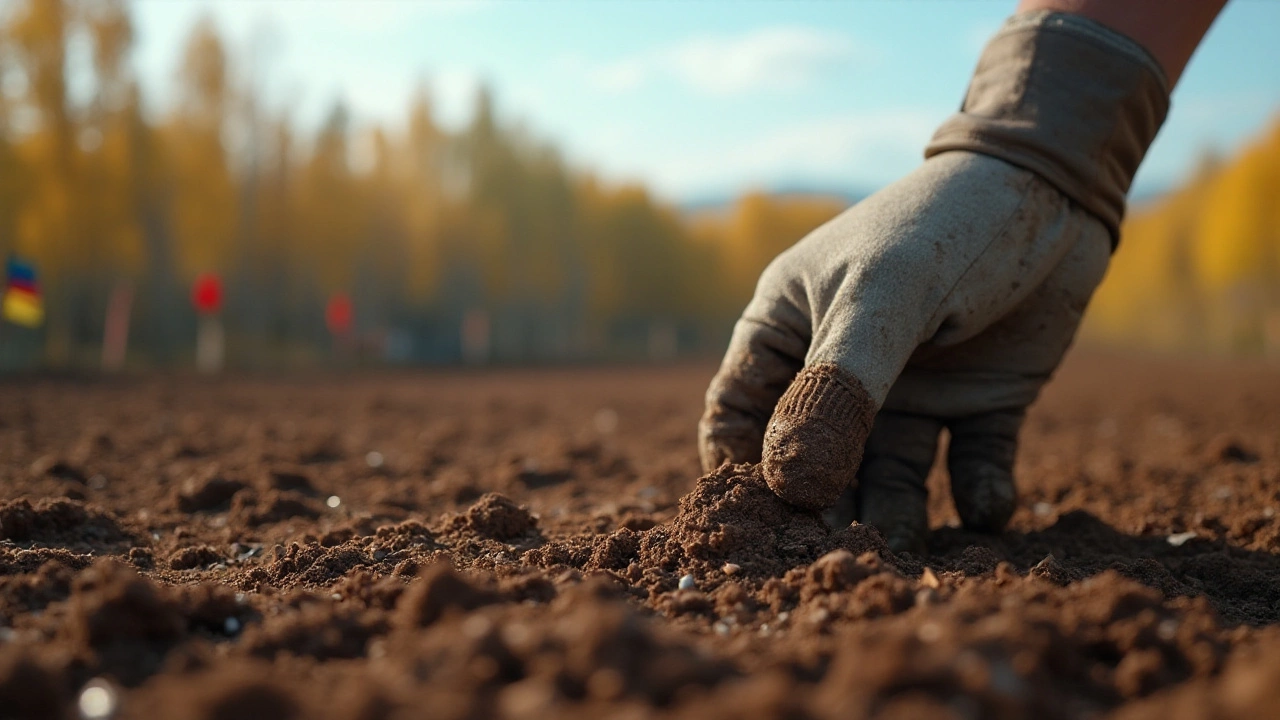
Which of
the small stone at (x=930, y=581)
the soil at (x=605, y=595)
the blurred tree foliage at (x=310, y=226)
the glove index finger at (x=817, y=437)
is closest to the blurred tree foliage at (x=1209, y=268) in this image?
the blurred tree foliage at (x=310, y=226)

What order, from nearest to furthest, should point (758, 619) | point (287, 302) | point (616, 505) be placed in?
point (758, 619)
point (616, 505)
point (287, 302)

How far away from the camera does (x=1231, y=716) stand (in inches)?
52.7

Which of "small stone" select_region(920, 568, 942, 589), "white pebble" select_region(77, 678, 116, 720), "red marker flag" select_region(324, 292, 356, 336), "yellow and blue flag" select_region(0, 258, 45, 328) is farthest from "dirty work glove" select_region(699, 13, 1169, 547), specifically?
"red marker flag" select_region(324, 292, 356, 336)

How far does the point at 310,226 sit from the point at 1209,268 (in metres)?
37.5

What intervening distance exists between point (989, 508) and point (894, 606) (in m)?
1.53

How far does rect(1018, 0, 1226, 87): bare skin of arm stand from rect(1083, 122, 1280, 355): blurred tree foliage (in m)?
27.4

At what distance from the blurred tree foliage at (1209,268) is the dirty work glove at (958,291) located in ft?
90.5

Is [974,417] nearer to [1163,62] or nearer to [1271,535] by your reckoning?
[1271,535]

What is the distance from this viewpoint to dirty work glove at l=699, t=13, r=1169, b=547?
279 centimetres

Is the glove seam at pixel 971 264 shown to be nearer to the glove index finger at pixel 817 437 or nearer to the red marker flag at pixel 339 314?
the glove index finger at pixel 817 437

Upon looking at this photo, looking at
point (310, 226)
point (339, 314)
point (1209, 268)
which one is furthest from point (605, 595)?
point (1209, 268)

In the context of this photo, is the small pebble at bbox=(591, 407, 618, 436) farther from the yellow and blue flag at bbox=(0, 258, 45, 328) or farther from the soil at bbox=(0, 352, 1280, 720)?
the yellow and blue flag at bbox=(0, 258, 45, 328)

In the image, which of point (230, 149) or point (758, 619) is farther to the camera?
point (230, 149)

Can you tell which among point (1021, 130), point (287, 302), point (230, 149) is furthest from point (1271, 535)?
point (287, 302)
